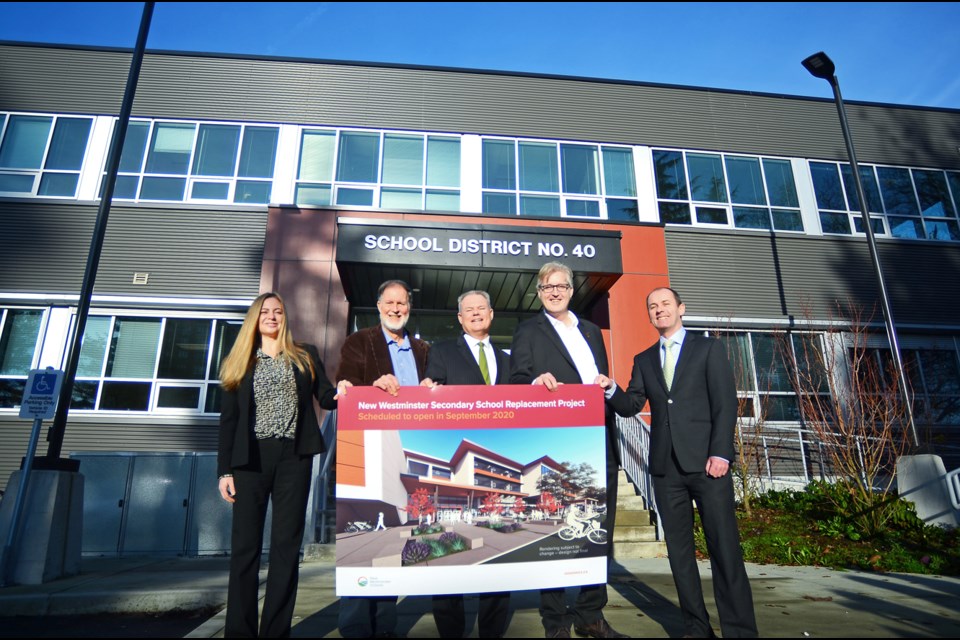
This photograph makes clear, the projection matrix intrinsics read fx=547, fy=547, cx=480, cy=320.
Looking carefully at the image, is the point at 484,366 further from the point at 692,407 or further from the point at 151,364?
the point at 151,364

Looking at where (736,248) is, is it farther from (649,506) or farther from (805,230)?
(649,506)

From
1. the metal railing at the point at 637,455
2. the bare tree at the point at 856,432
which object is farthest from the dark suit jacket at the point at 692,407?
the bare tree at the point at 856,432

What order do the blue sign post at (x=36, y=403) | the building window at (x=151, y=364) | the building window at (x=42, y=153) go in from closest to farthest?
the blue sign post at (x=36, y=403)
the building window at (x=151, y=364)
the building window at (x=42, y=153)

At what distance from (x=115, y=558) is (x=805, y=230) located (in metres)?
14.8

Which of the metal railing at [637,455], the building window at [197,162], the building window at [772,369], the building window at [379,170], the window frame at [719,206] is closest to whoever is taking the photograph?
the metal railing at [637,455]

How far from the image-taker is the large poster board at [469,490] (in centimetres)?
300

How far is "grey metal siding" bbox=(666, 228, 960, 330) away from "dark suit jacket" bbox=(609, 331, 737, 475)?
28.6ft

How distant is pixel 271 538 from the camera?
3.20m

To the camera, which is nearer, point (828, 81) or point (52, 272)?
point (828, 81)

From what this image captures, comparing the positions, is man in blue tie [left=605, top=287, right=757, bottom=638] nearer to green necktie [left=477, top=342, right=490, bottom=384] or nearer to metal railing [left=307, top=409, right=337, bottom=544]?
green necktie [left=477, top=342, right=490, bottom=384]

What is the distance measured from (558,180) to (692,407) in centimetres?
982

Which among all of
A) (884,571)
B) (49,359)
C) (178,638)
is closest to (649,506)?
(884,571)

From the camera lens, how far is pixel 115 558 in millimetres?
7781

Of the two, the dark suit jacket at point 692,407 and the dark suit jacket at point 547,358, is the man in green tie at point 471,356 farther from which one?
the dark suit jacket at point 692,407
